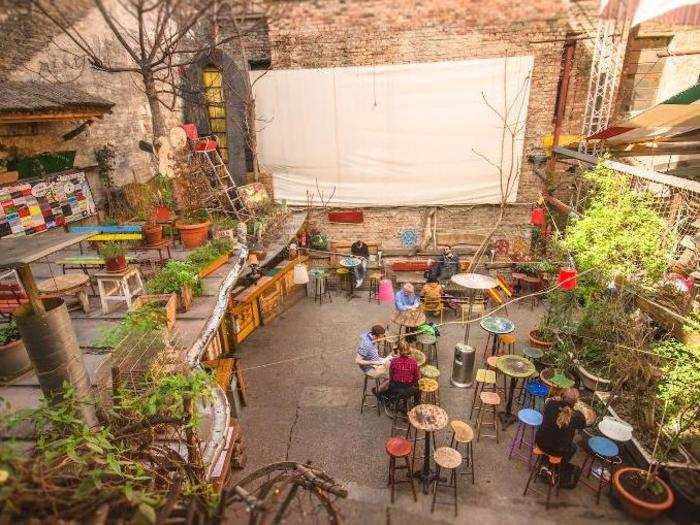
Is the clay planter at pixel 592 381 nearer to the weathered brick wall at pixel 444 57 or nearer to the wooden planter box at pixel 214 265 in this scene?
the weathered brick wall at pixel 444 57

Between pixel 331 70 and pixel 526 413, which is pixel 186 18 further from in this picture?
pixel 331 70

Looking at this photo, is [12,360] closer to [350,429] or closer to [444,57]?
[350,429]

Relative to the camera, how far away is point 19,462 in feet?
7.95

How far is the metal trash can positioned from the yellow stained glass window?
35.7 ft

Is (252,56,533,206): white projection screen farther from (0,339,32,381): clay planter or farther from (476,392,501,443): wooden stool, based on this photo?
(0,339,32,381): clay planter

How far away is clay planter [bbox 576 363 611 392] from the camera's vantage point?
8.00 meters

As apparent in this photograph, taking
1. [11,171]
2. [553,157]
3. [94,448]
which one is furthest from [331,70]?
[94,448]

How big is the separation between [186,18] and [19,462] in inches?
118

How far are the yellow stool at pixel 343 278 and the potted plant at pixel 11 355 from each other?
30.8 ft

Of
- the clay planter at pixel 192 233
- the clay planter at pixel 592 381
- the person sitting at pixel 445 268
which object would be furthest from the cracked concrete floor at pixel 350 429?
the clay planter at pixel 192 233

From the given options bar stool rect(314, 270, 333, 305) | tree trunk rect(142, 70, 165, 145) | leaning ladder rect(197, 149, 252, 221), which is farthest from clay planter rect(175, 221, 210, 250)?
bar stool rect(314, 270, 333, 305)

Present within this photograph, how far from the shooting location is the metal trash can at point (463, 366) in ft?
28.4

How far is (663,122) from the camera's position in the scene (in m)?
6.75

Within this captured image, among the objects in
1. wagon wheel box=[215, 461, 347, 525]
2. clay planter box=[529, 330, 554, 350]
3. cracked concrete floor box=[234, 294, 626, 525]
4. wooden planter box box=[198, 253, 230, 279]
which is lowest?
cracked concrete floor box=[234, 294, 626, 525]
